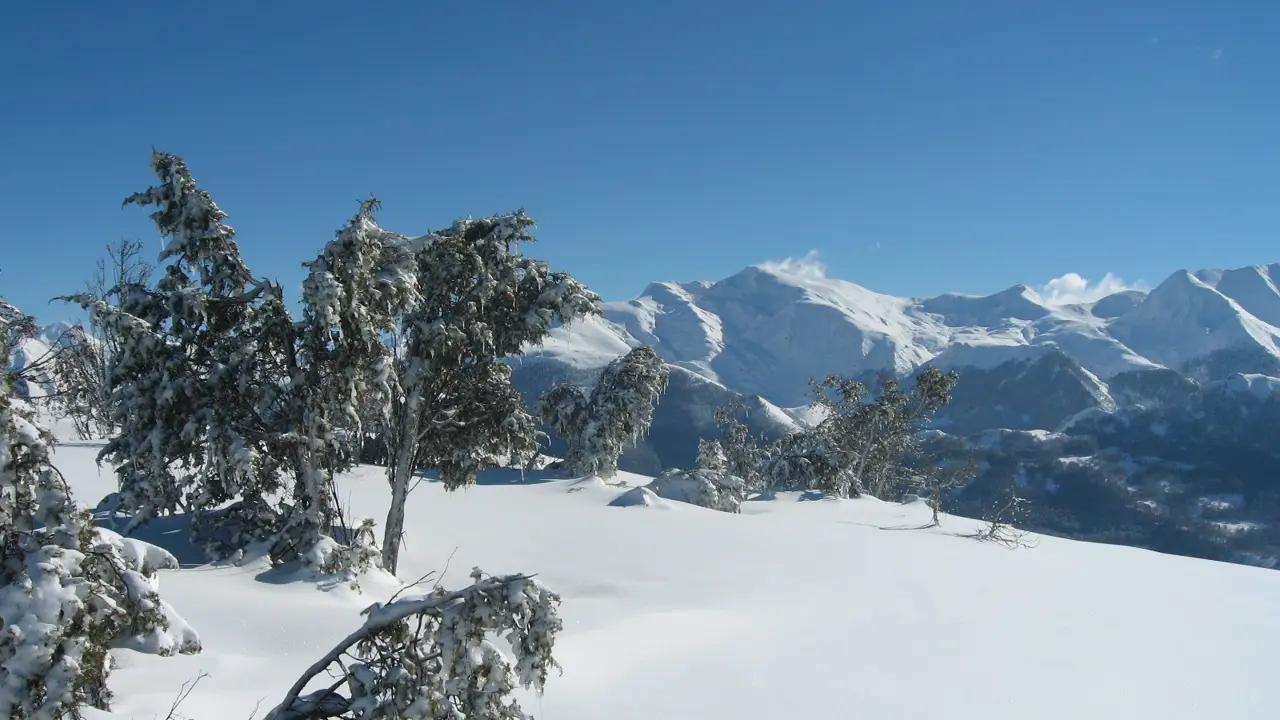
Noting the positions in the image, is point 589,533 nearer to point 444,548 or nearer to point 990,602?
point 444,548

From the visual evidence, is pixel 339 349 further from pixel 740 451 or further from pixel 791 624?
pixel 740 451

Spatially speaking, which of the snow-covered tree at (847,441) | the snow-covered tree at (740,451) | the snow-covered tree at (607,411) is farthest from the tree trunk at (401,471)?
the snow-covered tree at (740,451)

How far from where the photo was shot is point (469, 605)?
4.07 m

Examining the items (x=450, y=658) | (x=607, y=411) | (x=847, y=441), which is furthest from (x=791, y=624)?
(x=847, y=441)

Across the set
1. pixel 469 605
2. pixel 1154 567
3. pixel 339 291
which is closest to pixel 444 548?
pixel 339 291

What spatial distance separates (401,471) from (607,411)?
15.7 metres

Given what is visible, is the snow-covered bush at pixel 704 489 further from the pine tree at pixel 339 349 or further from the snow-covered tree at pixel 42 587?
the snow-covered tree at pixel 42 587

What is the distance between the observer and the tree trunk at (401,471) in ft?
45.7

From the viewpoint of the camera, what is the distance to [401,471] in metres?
A: 14.1

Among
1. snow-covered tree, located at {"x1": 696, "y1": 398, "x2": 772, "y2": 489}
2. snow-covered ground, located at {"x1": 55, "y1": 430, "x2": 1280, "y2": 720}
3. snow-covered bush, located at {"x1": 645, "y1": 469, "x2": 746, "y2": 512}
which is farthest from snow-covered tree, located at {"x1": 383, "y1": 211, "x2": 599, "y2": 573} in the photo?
snow-covered tree, located at {"x1": 696, "y1": 398, "x2": 772, "y2": 489}

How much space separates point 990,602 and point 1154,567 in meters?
8.81

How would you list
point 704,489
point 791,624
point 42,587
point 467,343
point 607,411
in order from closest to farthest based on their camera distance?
point 42,587, point 791,624, point 467,343, point 704,489, point 607,411

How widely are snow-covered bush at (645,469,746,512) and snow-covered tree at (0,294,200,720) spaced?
21488mm

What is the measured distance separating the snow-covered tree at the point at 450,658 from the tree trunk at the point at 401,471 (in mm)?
10071
